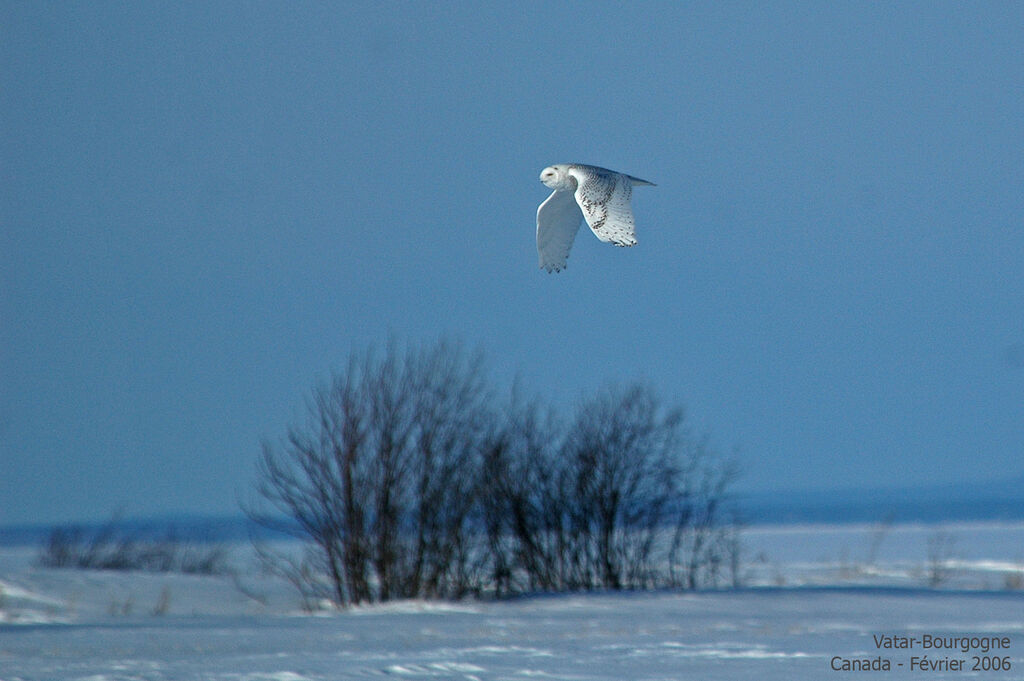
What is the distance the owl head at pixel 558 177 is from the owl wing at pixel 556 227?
0.32m

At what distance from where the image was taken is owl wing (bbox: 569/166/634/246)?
6.09 meters

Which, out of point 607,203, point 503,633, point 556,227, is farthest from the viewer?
point 503,633

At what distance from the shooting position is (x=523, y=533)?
1712 centimetres

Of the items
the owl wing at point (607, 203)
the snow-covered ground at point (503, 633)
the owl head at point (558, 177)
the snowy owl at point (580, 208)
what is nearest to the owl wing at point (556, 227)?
the snowy owl at point (580, 208)

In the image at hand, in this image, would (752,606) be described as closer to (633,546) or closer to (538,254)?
(633,546)

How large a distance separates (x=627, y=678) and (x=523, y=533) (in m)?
7.53

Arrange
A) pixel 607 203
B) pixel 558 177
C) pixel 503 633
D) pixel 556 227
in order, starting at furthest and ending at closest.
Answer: pixel 503 633 → pixel 556 227 → pixel 558 177 → pixel 607 203

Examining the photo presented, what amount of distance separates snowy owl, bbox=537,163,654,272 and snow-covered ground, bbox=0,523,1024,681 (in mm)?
3965

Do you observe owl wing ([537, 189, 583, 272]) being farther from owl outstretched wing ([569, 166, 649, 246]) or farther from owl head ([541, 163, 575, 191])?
owl outstretched wing ([569, 166, 649, 246])

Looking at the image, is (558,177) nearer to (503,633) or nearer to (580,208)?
(580,208)

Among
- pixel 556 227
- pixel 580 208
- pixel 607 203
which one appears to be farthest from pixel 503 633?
pixel 607 203

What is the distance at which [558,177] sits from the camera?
6.65m

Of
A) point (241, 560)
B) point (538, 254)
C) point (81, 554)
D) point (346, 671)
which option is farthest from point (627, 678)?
point (241, 560)

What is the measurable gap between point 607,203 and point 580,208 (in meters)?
0.56
